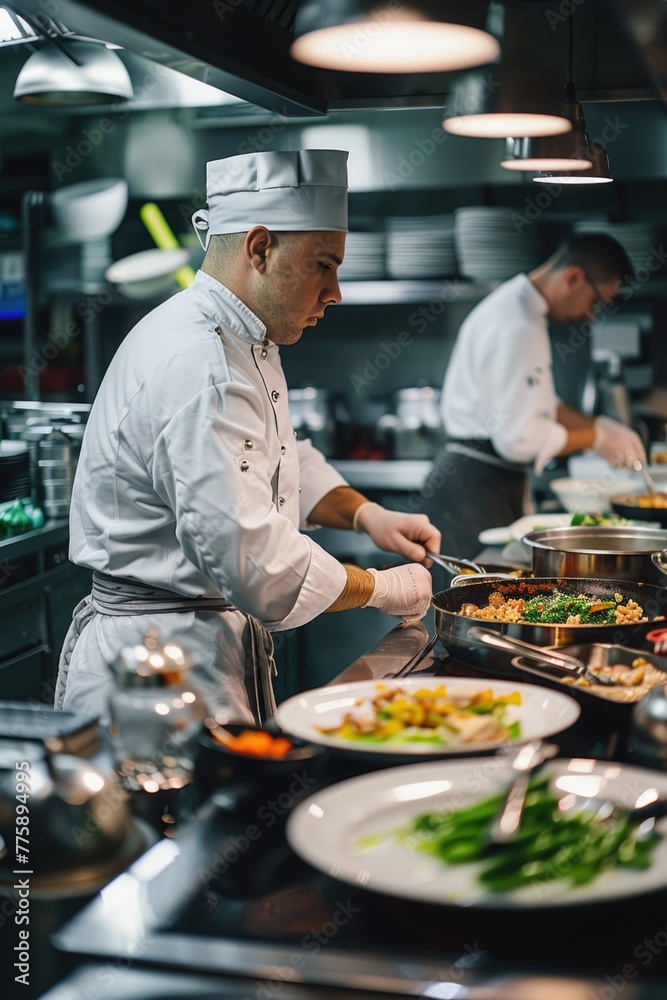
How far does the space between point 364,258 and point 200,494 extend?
346 cm

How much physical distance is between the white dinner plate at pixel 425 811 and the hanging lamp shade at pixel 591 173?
66.2 inches

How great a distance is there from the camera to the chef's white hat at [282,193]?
214cm

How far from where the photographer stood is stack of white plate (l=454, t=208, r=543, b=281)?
16.8ft

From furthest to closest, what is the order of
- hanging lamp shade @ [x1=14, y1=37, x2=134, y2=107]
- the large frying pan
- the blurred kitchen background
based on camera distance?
1. the blurred kitchen background
2. hanging lamp shade @ [x1=14, y1=37, x2=134, y2=107]
3. the large frying pan

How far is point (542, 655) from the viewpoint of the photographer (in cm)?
173

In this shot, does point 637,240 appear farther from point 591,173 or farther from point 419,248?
point 591,173

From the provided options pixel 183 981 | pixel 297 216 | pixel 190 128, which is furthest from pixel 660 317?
pixel 183 981

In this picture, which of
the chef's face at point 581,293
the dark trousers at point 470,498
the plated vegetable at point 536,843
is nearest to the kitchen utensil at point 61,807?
the plated vegetable at point 536,843

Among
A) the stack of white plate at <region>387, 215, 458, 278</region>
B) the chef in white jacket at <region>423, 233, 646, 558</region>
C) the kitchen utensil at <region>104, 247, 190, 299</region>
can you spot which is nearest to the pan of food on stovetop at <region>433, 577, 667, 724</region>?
the chef in white jacket at <region>423, 233, 646, 558</region>

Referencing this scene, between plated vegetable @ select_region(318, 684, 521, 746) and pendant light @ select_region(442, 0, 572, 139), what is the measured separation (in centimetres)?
103

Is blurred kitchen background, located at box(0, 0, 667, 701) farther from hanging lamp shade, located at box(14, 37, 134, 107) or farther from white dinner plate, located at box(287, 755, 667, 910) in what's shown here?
white dinner plate, located at box(287, 755, 667, 910)

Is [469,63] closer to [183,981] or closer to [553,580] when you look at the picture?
[553,580]

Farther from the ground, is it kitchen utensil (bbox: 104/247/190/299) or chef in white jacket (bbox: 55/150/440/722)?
kitchen utensil (bbox: 104/247/190/299)

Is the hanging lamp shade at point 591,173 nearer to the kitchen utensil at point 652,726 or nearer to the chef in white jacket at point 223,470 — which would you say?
the chef in white jacket at point 223,470
